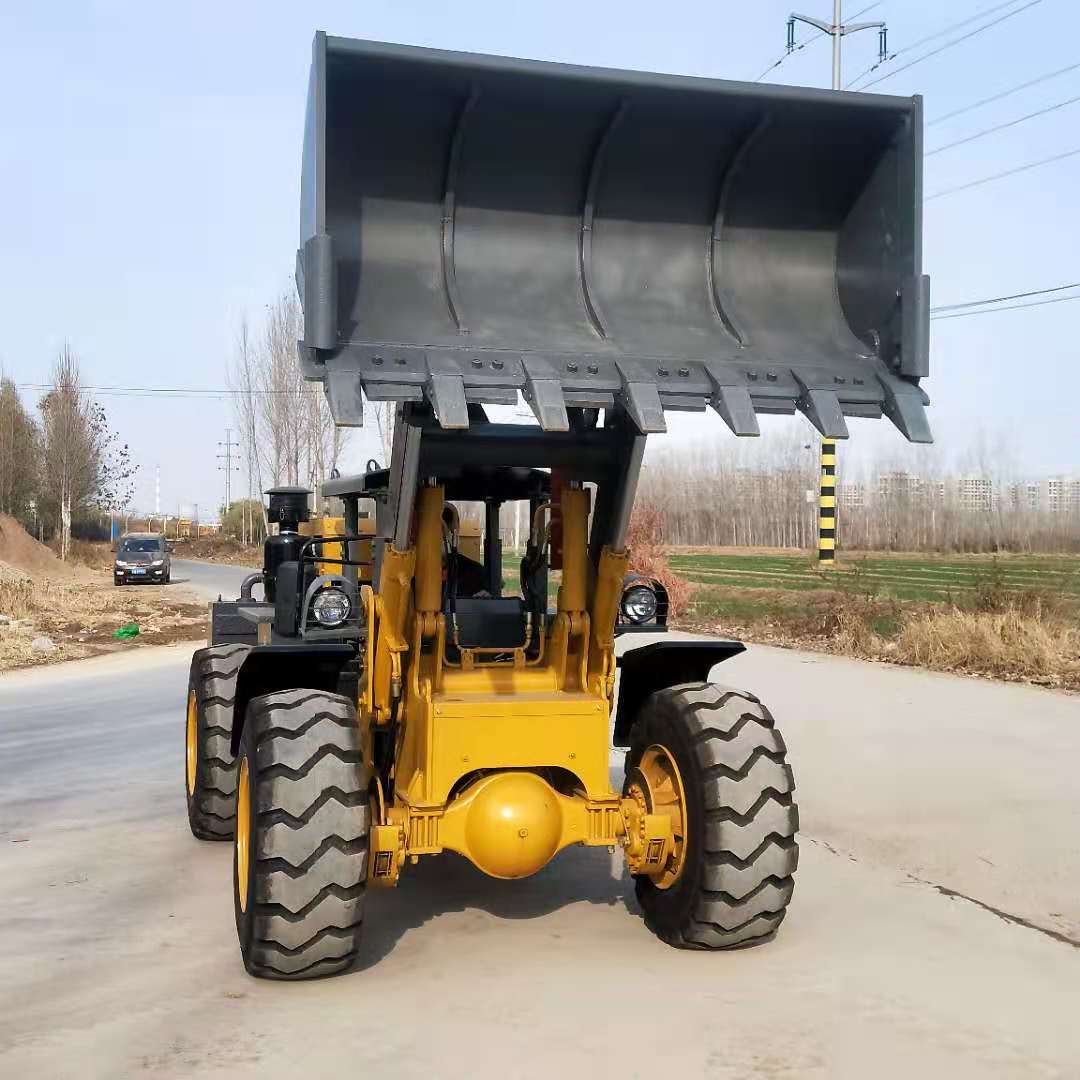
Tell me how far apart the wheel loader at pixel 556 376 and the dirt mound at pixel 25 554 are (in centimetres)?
4158

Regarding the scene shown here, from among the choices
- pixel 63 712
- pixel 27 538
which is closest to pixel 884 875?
pixel 63 712

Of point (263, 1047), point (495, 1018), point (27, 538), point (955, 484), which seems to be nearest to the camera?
point (263, 1047)

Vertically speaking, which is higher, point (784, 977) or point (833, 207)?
point (833, 207)

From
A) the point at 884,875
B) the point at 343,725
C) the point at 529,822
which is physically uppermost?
the point at 343,725

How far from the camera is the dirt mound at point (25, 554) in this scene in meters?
44.9

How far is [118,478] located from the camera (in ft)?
232

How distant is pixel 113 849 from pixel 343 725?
273cm

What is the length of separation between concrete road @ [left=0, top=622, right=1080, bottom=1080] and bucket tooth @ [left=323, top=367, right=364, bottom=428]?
2.06 m

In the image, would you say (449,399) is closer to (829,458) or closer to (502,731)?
(502,731)

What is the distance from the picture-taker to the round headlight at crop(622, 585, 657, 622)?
6.06m

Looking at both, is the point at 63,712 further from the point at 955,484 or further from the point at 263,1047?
the point at 955,484

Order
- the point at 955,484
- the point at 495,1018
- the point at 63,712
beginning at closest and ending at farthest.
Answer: the point at 495,1018 < the point at 63,712 < the point at 955,484

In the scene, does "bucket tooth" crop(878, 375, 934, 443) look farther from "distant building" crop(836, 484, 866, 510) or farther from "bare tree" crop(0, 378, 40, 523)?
"distant building" crop(836, 484, 866, 510)

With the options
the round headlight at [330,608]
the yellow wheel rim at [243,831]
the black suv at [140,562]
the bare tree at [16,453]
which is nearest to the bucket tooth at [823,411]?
the round headlight at [330,608]
